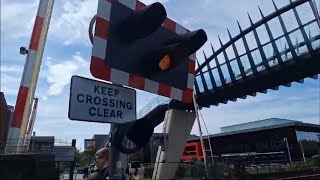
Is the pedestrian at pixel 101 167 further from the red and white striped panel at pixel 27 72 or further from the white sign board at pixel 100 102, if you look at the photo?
the red and white striped panel at pixel 27 72

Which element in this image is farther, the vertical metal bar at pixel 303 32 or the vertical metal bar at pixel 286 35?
the vertical metal bar at pixel 286 35

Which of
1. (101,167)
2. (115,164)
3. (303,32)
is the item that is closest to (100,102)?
(115,164)

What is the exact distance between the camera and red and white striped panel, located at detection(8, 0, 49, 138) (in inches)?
509

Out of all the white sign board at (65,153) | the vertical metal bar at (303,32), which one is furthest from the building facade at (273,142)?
the white sign board at (65,153)

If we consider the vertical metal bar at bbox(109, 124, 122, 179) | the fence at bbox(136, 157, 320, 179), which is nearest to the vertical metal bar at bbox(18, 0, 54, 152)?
the fence at bbox(136, 157, 320, 179)

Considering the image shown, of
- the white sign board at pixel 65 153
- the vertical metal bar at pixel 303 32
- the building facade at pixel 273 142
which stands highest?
the vertical metal bar at pixel 303 32

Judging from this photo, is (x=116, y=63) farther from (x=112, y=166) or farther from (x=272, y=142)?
(x=272, y=142)

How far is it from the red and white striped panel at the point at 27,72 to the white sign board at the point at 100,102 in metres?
11.0

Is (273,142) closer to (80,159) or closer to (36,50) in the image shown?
(80,159)

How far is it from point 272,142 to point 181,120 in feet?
91.6

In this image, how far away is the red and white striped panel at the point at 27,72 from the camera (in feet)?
42.4

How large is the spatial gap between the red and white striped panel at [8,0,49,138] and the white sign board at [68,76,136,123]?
36.1 ft

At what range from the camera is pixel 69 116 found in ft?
8.55

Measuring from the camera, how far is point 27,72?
552 inches
